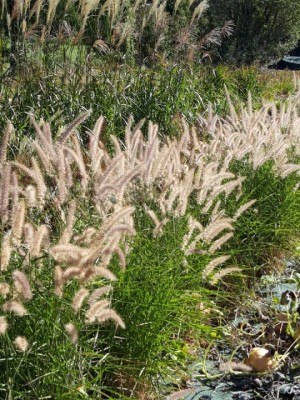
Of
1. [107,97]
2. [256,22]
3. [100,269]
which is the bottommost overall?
[256,22]

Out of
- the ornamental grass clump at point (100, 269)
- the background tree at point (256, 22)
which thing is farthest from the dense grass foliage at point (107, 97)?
the background tree at point (256, 22)

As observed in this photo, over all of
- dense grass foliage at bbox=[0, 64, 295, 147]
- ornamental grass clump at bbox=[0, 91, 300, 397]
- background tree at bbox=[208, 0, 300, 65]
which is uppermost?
ornamental grass clump at bbox=[0, 91, 300, 397]

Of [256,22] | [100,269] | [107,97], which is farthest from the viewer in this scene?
[256,22]

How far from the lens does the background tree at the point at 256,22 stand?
28.9 m

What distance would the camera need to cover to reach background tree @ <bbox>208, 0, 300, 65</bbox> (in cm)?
2892

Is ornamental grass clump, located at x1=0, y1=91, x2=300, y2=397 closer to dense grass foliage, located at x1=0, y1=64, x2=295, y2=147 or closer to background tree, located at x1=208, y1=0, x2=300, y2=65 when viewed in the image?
dense grass foliage, located at x1=0, y1=64, x2=295, y2=147

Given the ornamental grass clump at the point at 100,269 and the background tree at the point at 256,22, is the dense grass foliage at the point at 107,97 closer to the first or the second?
the ornamental grass clump at the point at 100,269

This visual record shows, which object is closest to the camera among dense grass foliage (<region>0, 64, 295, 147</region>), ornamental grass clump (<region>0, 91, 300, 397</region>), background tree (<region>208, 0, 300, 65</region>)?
ornamental grass clump (<region>0, 91, 300, 397</region>)

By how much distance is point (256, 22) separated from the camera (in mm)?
29750

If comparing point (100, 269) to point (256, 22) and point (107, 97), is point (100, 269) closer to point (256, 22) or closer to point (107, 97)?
point (107, 97)

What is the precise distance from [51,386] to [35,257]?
0.43 meters

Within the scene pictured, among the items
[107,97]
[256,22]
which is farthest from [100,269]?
[256,22]

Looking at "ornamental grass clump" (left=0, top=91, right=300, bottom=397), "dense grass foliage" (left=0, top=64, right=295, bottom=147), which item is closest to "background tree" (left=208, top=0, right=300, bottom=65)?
"dense grass foliage" (left=0, top=64, right=295, bottom=147)

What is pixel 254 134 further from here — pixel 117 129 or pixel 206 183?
pixel 117 129
